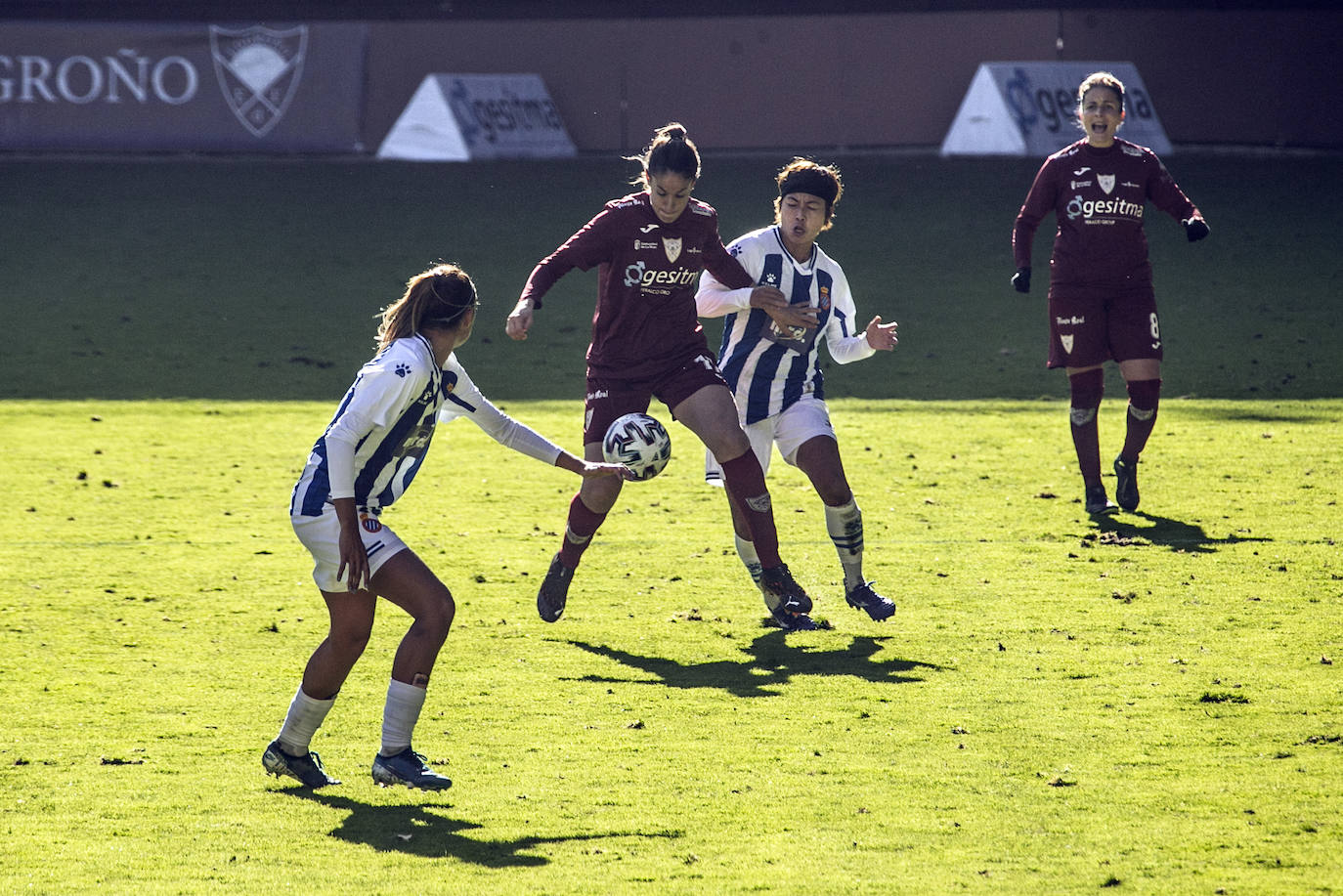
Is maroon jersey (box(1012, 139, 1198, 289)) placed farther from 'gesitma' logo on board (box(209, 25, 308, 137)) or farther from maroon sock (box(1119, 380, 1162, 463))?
'gesitma' logo on board (box(209, 25, 308, 137))

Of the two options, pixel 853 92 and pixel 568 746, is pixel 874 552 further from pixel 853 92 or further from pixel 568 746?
pixel 853 92

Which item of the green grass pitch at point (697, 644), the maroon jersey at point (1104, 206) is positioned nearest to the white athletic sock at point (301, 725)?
the green grass pitch at point (697, 644)

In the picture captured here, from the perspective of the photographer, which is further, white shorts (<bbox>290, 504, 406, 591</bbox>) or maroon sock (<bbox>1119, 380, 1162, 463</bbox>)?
maroon sock (<bbox>1119, 380, 1162, 463</bbox>)

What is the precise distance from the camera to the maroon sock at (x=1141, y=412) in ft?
30.0

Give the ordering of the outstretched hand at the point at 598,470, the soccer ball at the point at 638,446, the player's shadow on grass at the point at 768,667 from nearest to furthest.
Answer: the outstretched hand at the point at 598,470 < the player's shadow on grass at the point at 768,667 < the soccer ball at the point at 638,446

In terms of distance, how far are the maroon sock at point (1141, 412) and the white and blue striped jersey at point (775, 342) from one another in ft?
7.53

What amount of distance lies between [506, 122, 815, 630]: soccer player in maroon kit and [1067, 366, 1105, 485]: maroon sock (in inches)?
107

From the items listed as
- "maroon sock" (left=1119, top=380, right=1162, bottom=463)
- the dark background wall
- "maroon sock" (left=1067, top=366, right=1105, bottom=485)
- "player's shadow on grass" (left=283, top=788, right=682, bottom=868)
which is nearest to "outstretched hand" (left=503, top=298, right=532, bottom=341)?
"player's shadow on grass" (left=283, top=788, right=682, bottom=868)

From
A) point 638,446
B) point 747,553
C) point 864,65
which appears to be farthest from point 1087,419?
point 864,65

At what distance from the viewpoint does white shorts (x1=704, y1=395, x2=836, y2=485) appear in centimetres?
733

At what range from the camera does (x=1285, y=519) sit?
29.1ft

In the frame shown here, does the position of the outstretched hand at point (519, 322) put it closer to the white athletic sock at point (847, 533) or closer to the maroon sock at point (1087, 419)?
the white athletic sock at point (847, 533)

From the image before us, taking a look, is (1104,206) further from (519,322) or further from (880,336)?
(519,322)

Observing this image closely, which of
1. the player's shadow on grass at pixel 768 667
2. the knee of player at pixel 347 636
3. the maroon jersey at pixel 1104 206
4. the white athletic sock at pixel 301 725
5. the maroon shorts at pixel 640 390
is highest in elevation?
the maroon jersey at pixel 1104 206
